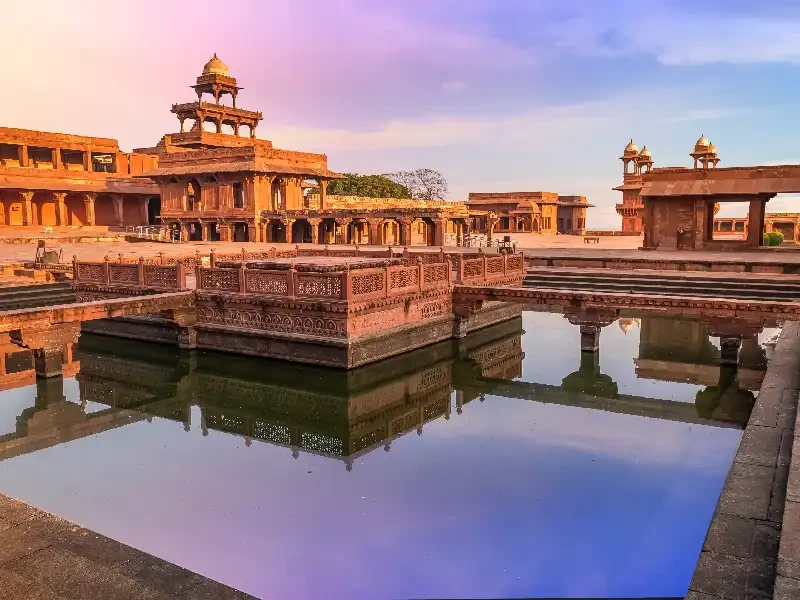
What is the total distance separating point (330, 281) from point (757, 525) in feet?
31.9

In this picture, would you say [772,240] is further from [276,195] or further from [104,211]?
[104,211]

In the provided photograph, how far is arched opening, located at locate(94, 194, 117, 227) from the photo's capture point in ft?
167

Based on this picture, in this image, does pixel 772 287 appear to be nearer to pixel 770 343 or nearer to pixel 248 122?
pixel 770 343

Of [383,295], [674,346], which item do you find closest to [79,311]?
[383,295]

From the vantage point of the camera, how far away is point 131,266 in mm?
17625

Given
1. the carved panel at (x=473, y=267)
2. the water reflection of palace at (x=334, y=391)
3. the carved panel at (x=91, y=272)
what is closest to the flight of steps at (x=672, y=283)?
the water reflection of palace at (x=334, y=391)

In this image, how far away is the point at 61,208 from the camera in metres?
47.0

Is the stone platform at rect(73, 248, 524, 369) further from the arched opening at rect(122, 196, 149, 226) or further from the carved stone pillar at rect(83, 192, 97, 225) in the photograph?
the arched opening at rect(122, 196, 149, 226)

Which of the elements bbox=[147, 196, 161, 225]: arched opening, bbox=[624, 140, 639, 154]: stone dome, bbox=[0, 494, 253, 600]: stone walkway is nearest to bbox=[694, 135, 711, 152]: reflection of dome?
bbox=[624, 140, 639, 154]: stone dome

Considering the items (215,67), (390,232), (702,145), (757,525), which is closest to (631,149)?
(702,145)

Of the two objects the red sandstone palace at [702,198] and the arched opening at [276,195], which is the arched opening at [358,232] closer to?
the arched opening at [276,195]

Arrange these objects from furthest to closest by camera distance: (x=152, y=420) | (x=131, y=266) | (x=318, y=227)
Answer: (x=318, y=227), (x=131, y=266), (x=152, y=420)

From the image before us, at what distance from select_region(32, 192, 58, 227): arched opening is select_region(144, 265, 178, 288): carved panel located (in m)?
34.2

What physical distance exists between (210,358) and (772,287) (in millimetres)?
15930
